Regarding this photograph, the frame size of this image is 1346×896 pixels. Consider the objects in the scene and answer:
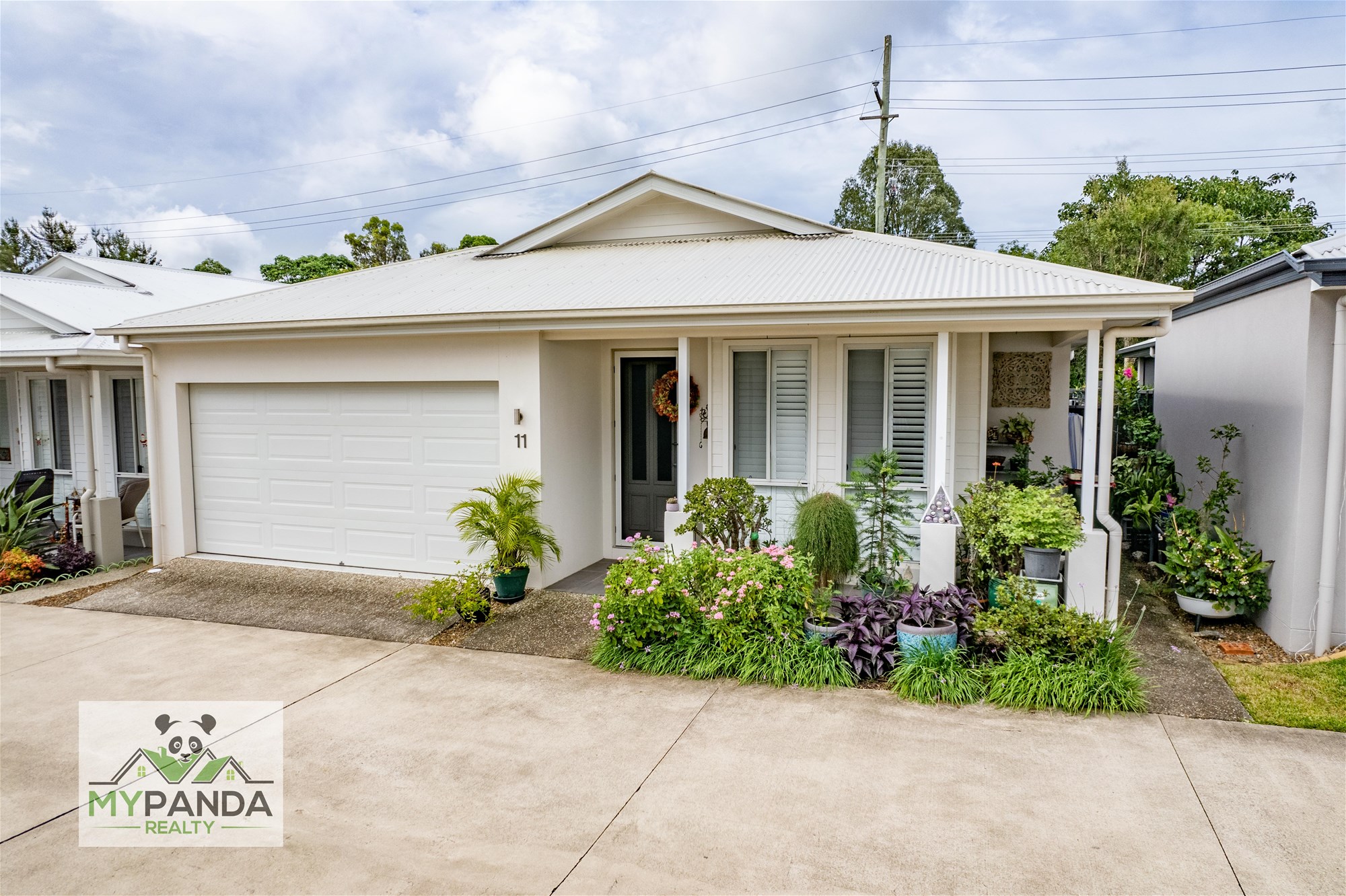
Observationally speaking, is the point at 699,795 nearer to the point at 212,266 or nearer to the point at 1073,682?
the point at 1073,682

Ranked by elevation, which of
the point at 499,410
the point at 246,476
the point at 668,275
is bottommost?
the point at 246,476

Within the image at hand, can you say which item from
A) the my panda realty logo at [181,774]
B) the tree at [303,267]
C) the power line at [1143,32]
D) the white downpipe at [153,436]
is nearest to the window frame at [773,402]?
the my panda realty logo at [181,774]

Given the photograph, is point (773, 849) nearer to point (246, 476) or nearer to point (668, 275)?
point (668, 275)

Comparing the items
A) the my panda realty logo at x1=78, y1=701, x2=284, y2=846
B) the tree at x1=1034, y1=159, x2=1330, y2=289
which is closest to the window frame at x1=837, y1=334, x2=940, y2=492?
the my panda realty logo at x1=78, y1=701, x2=284, y2=846

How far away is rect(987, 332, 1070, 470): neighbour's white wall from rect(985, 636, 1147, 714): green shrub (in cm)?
432

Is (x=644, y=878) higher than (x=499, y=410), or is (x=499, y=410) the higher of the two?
(x=499, y=410)

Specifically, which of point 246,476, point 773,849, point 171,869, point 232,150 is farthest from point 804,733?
point 232,150

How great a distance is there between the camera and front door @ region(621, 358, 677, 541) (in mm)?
8922

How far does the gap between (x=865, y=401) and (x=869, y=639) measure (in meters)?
2.84

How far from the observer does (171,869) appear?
11.6 feet

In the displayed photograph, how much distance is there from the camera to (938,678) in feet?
17.5

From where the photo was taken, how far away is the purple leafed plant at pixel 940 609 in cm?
566

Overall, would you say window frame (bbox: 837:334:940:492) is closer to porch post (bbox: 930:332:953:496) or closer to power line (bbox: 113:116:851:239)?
porch post (bbox: 930:332:953:496)

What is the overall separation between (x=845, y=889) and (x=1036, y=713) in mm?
2409
